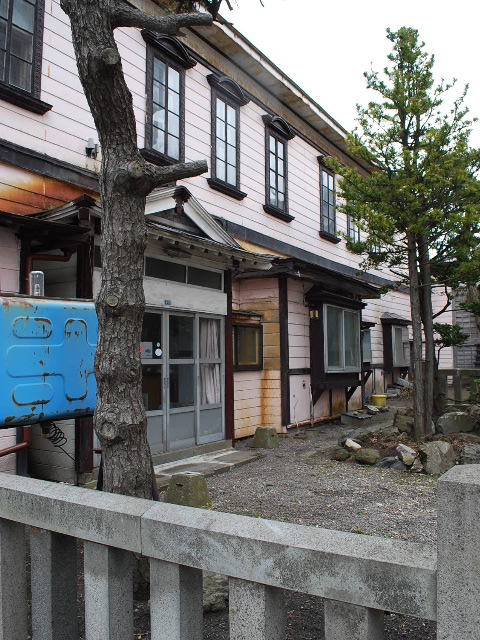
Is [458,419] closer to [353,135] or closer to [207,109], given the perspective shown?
[353,135]

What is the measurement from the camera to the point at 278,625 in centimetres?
192

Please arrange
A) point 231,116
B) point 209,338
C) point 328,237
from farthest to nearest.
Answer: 1. point 328,237
2. point 231,116
3. point 209,338

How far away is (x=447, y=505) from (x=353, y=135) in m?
9.12

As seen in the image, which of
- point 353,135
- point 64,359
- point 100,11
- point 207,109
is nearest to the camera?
point 100,11

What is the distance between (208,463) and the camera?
824cm

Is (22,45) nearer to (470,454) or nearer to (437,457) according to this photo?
(437,457)

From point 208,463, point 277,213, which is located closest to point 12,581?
point 208,463

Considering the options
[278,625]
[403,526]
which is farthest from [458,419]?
[278,625]

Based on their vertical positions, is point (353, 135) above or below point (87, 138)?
above

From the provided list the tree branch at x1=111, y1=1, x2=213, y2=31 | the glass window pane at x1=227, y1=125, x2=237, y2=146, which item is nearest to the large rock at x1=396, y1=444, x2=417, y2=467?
the tree branch at x1=111, y1=1, x2=213, y2=31

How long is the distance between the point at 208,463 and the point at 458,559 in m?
6.97

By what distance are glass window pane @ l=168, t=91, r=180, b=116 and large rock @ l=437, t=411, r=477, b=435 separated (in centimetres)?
760

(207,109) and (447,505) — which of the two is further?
(207,109)

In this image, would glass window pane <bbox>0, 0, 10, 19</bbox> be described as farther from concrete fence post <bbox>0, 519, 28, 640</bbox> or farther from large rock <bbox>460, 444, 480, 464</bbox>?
large rock <bbox>460, 444, 480, 464</bbox>
